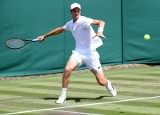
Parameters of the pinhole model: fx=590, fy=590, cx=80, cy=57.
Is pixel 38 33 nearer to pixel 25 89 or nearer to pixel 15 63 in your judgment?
pixel 15 63

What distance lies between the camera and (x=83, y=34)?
10.7 metres

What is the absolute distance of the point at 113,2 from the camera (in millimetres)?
17359

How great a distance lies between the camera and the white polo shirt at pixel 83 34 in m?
10.6

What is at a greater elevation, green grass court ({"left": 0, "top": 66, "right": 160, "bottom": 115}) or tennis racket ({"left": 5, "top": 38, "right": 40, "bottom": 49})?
tennis racket ({"left": 5, "top": 38, "right": 40, "bottom": 49})

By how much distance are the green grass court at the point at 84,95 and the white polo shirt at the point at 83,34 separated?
97 cm

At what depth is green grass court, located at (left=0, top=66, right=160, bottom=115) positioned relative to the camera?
384 inches

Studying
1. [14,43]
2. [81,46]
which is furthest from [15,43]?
[81,46]

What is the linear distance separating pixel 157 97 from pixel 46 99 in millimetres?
2105

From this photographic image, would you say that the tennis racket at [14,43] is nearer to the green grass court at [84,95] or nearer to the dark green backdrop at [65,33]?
the green grass court at [84,95]

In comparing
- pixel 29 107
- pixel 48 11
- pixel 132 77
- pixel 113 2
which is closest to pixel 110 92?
pixel 29 107

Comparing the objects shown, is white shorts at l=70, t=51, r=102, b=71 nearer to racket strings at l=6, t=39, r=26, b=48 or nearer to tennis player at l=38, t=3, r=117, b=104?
tennis player at l=38, t=3, r=117, b=104

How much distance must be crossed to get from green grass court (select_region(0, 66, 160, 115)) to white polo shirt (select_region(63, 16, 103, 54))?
0.97 m

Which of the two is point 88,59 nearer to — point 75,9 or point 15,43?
point 75,9

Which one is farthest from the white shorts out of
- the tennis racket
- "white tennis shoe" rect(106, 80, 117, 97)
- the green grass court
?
the tennis racket
